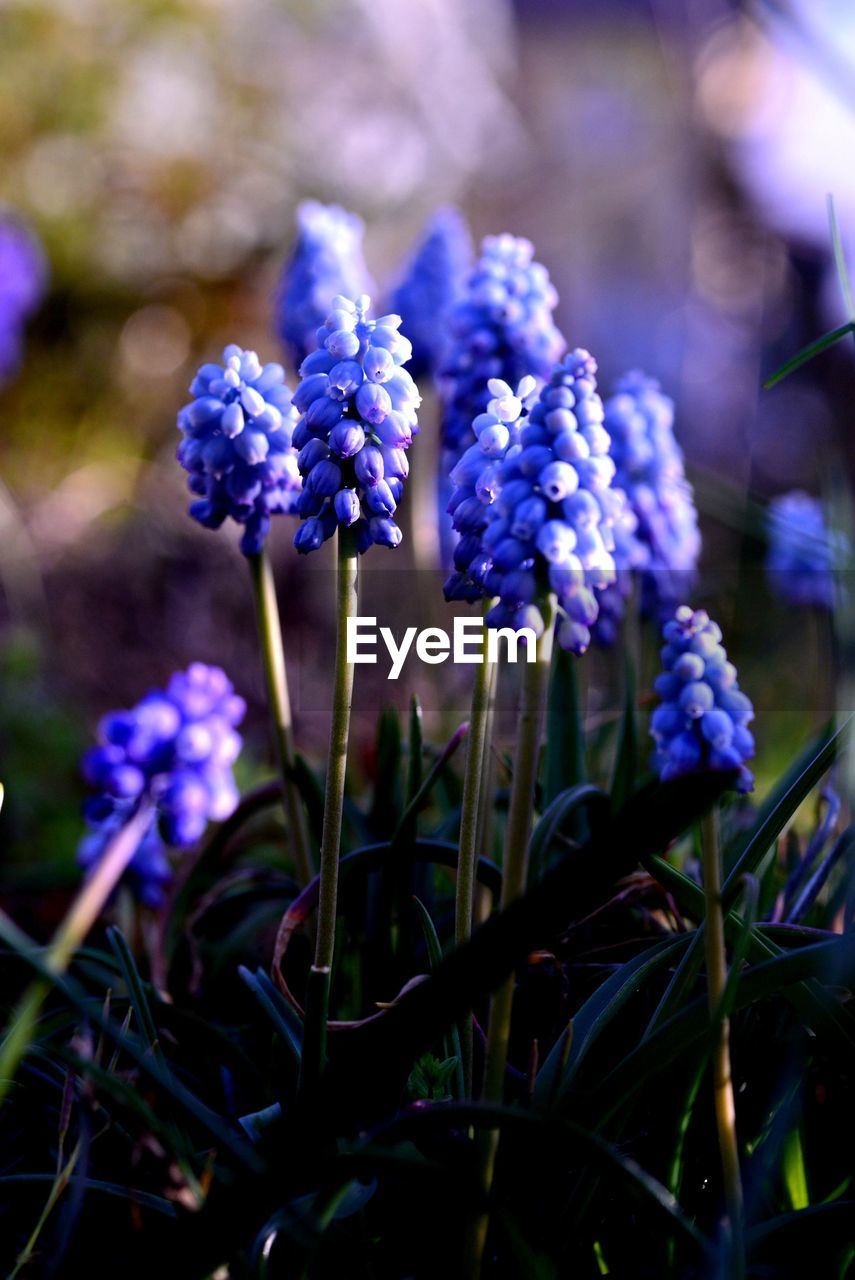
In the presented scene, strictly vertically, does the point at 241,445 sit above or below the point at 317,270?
below

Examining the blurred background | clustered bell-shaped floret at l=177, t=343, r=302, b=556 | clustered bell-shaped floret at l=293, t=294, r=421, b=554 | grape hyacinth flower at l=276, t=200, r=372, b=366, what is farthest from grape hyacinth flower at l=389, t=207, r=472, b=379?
clustered bell-shaped floret at l=293, t=294, r=421, b=554

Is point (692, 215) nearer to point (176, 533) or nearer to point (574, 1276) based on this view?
point (176, 533)

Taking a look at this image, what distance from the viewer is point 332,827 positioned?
1.66 metres

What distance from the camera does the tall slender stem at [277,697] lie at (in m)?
2.16

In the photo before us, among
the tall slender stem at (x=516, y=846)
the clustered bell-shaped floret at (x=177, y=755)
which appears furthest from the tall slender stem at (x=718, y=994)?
the clustered bell-shaped floret at (x=177, y=755)

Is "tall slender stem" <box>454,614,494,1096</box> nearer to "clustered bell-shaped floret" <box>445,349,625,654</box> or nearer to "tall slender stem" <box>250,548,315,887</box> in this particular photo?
"clustered bell-shaped floret" <box>445,349,625,654</box>

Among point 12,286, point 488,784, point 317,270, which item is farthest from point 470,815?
point 12,286

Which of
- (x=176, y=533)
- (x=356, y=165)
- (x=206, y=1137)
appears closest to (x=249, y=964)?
(x=206, y=1137)

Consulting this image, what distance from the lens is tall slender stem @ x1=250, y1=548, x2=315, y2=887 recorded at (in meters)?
2.16

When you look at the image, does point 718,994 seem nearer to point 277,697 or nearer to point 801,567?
point 277,697

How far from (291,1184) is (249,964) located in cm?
124

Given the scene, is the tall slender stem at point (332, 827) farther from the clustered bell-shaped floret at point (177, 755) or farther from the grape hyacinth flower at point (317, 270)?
the grape hyacinth flower at point (317, 270)

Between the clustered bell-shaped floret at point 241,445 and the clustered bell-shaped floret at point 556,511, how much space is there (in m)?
0.61

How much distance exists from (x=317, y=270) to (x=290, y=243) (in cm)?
582
